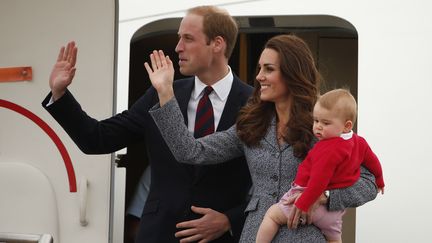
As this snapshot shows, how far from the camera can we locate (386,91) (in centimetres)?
334

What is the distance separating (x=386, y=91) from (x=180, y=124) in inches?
36.9

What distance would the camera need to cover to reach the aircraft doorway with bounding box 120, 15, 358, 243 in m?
3.66

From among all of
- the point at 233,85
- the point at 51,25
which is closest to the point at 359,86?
the point at 233,85

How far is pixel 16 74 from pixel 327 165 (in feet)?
4.57

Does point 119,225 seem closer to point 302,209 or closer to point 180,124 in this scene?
point 180,124

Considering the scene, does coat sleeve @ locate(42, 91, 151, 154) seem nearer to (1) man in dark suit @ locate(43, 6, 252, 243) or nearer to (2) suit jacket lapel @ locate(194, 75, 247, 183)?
(1) man in dark suit @ locate(43, 6, 252, 243)

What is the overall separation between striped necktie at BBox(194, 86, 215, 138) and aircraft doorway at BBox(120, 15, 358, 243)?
2.49 feet

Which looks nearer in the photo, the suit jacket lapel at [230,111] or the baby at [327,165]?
the baby at [327,165]

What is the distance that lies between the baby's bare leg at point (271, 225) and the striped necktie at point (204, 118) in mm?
440

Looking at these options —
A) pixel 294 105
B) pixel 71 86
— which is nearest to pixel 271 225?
pixel 294 105

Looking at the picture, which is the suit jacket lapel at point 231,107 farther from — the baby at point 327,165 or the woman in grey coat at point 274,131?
the baby at point 327,165

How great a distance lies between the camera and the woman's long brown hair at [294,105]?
2625mm

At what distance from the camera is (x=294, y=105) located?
266cm

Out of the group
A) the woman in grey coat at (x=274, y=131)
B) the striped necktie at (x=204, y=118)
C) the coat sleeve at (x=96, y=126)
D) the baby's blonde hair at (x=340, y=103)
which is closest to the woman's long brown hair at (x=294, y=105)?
the woman in grey coat at (x=274, y=131)
